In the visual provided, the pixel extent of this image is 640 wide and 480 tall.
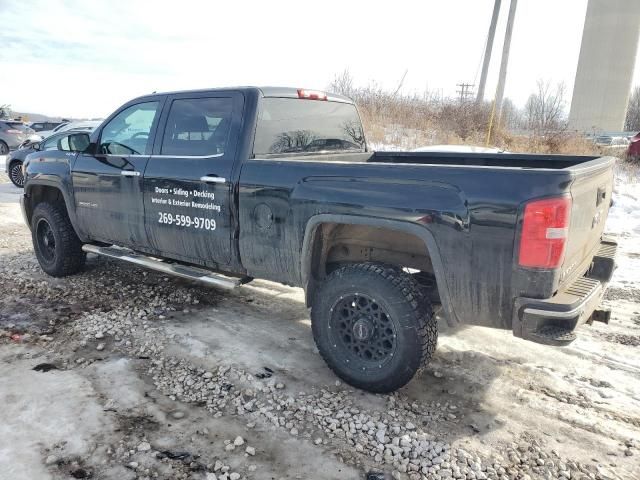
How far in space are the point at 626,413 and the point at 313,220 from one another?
226 cm

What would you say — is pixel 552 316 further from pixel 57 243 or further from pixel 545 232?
pixel 57 243

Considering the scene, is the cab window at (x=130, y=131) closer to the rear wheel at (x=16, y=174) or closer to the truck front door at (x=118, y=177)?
the truck front door at (x=118, y=177)

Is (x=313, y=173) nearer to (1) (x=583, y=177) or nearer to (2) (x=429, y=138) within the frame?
(1) (x=583, y=177)

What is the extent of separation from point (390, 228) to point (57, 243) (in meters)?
3.96

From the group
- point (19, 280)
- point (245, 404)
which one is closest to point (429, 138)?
point (19, 280)

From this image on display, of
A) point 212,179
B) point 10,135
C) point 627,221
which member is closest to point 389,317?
point 212,179

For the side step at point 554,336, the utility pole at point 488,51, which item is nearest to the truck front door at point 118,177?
the side step at point 554,336

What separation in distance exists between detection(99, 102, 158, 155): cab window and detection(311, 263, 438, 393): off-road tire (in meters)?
2.28

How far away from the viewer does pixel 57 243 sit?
Result: 5.23 meters

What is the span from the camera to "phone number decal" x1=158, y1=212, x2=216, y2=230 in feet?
12.6

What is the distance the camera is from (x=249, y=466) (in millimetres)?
2445

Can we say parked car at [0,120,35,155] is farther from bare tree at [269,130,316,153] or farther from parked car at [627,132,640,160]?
parked car at [627,132,640,160]

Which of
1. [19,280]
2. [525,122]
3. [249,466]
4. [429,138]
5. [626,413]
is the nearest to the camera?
[249,466]

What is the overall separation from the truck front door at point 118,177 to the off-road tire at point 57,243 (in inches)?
14.7
